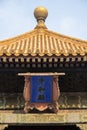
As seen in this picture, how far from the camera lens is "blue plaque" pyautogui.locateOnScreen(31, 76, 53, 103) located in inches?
433

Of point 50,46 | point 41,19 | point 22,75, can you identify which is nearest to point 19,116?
point 22,75

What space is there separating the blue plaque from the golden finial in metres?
4.72

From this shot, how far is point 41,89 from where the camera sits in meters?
11.0

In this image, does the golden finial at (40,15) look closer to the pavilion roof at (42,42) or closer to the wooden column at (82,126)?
the pavilion roof at (42,42)

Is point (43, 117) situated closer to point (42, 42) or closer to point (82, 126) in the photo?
point (82, 126)

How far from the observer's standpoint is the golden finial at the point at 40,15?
15445 mm

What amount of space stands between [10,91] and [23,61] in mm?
1357

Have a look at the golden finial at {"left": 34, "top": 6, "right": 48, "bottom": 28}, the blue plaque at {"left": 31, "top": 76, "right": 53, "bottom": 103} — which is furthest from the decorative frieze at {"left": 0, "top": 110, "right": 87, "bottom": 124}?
the golden finial at {"left": 34, "top": 6, "right": 48, "bottom": 28}

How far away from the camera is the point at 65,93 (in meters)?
11.5

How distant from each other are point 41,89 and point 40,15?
539 cm

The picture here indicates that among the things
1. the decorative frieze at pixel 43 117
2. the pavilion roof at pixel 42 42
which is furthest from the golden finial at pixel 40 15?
the decorative frieze at pixel 43 117

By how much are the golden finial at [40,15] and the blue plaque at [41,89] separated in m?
4.72

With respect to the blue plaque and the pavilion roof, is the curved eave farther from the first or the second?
the blue plaque

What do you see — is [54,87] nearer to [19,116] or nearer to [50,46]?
[19,116]
